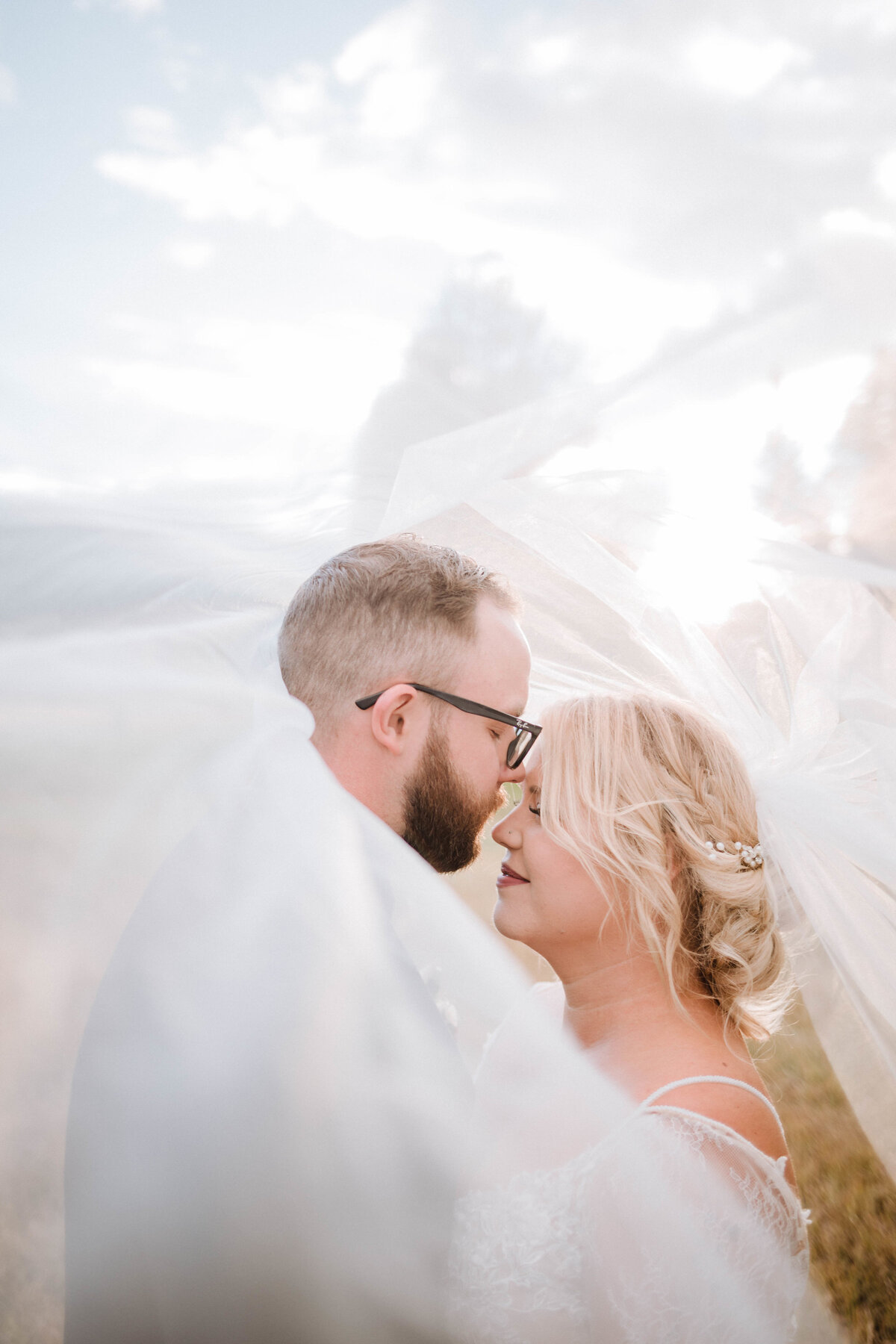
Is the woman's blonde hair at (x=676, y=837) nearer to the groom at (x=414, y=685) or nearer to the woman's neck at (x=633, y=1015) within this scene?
the woman's neck at (x=633, y=1015)

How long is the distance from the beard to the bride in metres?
0.19

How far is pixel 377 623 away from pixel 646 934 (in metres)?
1.33

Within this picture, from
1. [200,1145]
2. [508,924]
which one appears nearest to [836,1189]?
[508,924]

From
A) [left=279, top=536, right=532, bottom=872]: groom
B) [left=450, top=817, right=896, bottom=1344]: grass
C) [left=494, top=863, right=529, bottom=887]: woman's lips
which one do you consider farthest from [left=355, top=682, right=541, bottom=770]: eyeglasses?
[left=450, top=817, right=896, bottom=1344]: grass

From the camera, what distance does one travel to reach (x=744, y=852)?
254cm

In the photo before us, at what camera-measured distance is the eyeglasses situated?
2.53 metres

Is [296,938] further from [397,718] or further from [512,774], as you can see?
[512,774]

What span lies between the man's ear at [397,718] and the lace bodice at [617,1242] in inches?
48.4

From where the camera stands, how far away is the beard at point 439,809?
2.53 metres

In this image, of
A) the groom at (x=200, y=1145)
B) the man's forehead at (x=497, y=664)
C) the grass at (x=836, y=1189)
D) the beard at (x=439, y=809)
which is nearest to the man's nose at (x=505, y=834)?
the beard at (x=439, y=809)

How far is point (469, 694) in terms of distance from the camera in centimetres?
257

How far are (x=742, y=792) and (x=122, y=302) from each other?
311cm

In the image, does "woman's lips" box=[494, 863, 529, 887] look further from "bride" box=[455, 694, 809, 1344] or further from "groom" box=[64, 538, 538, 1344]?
"groom" box=[64, 538, 538, 1344]

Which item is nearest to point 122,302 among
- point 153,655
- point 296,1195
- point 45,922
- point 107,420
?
point 107,420
